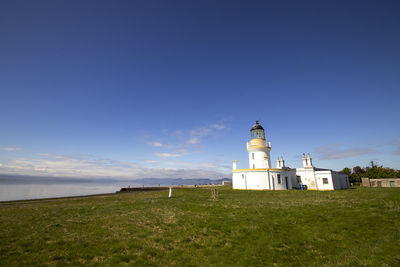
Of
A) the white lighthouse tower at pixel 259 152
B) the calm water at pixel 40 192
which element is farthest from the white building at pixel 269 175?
the calm water at pixel 40 192

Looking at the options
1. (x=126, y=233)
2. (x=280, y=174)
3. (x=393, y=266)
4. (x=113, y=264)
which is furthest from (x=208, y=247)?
(x=280, y=174)

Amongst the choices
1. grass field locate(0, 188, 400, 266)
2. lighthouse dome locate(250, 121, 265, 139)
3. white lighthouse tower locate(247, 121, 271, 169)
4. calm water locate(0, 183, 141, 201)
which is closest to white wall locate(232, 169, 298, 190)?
white lighthouse tower locate(247, 121, 271, 169)

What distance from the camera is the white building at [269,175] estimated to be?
111ft

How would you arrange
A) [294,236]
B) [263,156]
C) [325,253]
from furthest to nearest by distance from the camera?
[263,156], [294,236], [325,253]

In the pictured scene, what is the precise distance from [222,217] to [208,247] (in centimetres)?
464

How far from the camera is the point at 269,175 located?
33.9 metres

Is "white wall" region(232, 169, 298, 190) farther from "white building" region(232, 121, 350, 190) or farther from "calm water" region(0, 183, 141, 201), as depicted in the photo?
"calm water" region(0, 183, 141, 201)

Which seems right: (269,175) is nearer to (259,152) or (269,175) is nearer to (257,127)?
(259,152)

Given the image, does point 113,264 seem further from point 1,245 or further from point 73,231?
point 1,245

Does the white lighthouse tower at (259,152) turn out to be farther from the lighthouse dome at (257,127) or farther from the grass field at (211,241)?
the grass field at (211,241)

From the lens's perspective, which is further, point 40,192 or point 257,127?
point 40,192

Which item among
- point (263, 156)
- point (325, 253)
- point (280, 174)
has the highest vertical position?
point (263, 156)

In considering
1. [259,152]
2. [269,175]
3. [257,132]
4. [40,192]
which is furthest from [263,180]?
[40,192]

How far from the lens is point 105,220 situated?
11609 millimetres
